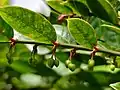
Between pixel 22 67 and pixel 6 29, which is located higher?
pixel 6 29

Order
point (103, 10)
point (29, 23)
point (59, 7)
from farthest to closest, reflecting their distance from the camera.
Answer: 1. point (59, 7)
2. point (103, 10)
3. point (29, 23)

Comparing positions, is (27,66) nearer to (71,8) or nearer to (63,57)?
(63,57)

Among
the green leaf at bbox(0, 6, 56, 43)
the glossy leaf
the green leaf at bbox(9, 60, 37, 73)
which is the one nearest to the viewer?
the green leaf at bbox(0, 6, 56, 43)

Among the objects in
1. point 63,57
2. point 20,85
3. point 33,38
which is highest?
point 33,38

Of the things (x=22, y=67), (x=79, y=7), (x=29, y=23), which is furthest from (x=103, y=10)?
(x=22, y=67)

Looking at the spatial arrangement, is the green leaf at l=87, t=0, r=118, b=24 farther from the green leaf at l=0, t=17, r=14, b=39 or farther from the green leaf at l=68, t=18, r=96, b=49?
the green leaf at l=0, t=17, r=14, b=39

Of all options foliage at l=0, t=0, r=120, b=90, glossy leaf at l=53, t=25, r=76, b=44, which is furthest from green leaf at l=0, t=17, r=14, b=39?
glossy leaf at l=53, t=25, r=76, b=44

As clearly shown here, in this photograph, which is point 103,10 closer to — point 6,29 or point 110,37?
point 110,37

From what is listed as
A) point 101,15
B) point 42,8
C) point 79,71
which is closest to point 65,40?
point 101,15
